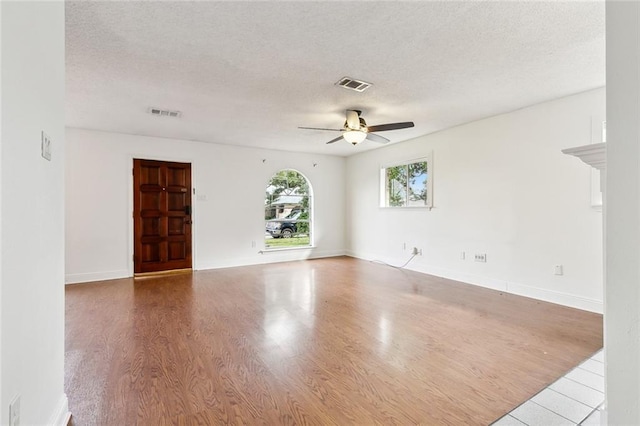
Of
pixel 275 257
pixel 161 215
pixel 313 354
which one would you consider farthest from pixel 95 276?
pixel 313 354

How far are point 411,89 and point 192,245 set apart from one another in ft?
15.0

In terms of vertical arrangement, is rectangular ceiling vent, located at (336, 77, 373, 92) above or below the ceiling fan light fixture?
above

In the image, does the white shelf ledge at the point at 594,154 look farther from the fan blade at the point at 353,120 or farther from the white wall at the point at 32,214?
the fan blade at the point at 353,120

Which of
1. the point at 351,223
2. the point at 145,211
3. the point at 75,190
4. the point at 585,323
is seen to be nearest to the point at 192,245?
the point at 145,211

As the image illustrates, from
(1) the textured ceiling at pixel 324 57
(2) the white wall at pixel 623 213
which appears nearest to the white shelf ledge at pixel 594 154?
(2) the white wall at pixel 623 213

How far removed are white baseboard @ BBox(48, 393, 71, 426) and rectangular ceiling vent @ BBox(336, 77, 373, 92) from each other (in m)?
3.13

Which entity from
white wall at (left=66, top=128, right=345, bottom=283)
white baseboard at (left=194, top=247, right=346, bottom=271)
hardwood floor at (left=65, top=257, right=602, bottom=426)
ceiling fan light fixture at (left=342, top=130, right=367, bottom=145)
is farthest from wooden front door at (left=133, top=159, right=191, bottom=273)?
ceiling fan light fixture at (left=342, top=130, right=367, bottom=145)

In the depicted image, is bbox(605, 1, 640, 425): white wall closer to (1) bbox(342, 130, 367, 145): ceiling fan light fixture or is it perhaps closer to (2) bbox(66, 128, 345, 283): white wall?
(1) bbox(342, 130, 367, 145): ceiling fan light fixture

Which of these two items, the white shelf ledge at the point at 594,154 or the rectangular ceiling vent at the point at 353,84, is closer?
the white shelf ledge at the point at 594,154

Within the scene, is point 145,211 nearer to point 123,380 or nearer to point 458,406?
point 123,380

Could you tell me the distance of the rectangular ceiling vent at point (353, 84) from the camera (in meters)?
3.06

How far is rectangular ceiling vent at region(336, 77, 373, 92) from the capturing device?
10.0ft

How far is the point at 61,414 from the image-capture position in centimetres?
157

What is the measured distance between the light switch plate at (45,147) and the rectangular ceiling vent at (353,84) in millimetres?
2392
